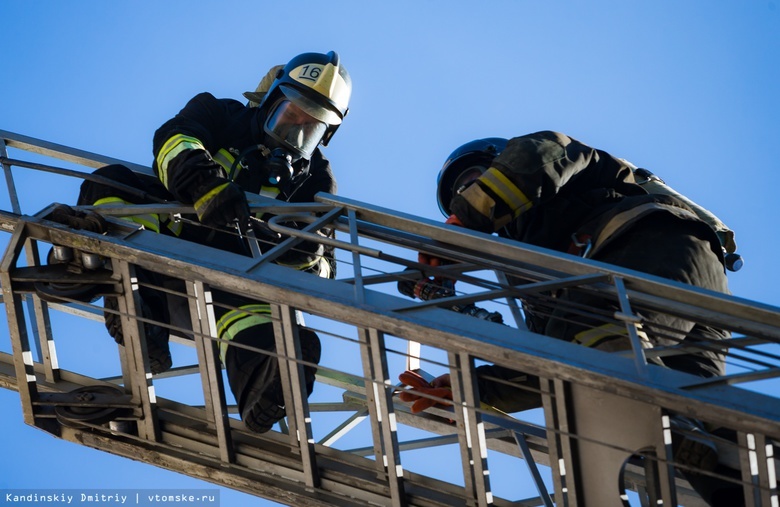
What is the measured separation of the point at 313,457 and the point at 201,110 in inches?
104

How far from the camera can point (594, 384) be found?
432 cm

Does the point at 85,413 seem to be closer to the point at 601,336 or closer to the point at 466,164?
the point at 601,336

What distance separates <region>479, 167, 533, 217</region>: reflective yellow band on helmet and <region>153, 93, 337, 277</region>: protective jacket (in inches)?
40.1

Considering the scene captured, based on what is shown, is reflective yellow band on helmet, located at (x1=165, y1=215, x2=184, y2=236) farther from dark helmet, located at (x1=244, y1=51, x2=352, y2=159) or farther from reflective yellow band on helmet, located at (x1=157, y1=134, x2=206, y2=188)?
dark helmet, located at (x1=244, y1=51, x2=352, y2=159)

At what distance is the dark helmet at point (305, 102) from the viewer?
283 inches

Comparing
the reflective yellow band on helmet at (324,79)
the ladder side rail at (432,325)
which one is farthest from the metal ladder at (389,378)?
the reflective yellow band on helmet at (324,79)

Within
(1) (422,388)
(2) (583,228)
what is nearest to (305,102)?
(2) (583,228)

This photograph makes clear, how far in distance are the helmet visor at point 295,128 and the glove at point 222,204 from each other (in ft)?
4.62

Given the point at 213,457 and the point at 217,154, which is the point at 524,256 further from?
the point at 217,154

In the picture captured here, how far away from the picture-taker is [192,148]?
614cm

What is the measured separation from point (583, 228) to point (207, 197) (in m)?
2.17

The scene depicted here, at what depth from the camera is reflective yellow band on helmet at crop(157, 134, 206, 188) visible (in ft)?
20.1

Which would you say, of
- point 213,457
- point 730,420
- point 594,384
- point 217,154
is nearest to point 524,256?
point 594,384

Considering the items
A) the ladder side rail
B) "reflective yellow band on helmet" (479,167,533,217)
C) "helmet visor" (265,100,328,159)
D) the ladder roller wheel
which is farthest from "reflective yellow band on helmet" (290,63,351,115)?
the ladder roller wheel
